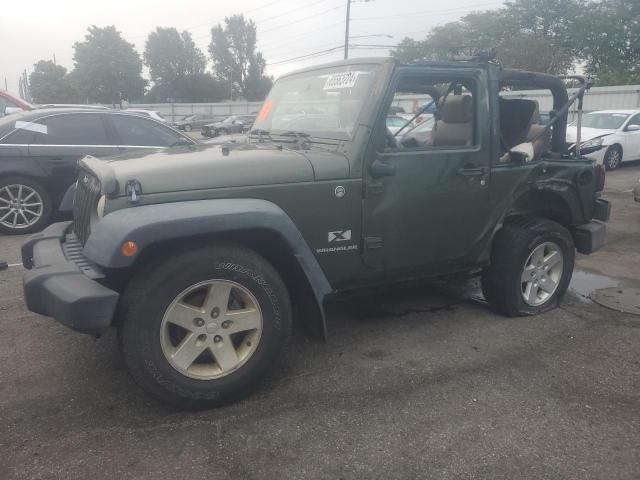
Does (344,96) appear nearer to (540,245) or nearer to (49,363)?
(540,245)

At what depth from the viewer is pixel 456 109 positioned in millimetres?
4008

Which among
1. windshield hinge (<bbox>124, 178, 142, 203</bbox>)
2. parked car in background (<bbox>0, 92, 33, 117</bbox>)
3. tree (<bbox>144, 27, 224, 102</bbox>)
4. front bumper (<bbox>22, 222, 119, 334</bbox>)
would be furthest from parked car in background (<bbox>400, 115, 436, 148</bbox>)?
tree (<bbox>144, 27, 224, 102</bbox>)

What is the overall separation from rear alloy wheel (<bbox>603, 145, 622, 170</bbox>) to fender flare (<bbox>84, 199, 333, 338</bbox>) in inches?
511

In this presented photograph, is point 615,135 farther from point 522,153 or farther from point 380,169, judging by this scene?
point 380,169

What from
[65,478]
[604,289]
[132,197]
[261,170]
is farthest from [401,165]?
[604,289]

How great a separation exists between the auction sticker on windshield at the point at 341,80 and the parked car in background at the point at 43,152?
4.31 metres

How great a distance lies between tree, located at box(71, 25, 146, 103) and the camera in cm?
6009

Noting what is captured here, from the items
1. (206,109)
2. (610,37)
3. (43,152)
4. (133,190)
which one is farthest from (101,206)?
(610,37)

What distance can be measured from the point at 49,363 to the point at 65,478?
4.20 feet

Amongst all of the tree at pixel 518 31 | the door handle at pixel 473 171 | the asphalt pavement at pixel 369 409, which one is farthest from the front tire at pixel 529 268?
the tree at pixel 518 31

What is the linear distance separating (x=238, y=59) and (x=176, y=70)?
11.8m

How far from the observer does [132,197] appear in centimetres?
278

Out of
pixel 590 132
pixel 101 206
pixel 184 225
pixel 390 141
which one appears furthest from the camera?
pixel 590 132

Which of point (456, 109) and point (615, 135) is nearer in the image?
point (456, 109)
